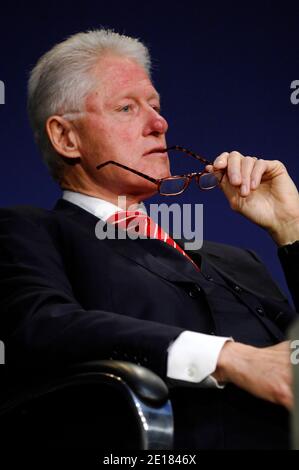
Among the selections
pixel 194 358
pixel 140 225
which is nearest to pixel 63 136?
pixel 140 225

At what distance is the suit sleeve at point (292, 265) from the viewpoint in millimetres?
1566

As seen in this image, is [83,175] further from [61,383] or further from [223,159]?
[61,383]

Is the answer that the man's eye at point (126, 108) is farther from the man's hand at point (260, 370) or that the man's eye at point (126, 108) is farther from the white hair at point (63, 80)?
the man's hand at point (260, 370)

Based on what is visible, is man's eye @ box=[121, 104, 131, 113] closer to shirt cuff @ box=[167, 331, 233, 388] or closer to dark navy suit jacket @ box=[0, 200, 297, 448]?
dark navy suit jacket @ box=[0, 200, 297, 448]

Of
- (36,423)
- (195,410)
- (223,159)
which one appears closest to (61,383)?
(36,423)

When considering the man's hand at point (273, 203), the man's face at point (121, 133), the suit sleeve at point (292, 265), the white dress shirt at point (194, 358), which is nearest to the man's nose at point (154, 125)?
the man's face at point (121, 133)

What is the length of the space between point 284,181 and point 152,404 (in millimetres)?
971

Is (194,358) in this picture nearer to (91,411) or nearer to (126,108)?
(91,411)

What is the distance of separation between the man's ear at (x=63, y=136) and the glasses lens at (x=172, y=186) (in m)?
0.25

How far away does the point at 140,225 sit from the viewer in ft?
5.58

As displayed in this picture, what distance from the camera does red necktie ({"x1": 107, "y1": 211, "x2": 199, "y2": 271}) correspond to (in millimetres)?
1686

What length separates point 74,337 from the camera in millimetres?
1147

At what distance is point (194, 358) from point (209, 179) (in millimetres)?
683

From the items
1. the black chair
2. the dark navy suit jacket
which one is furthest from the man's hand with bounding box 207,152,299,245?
the black chair
